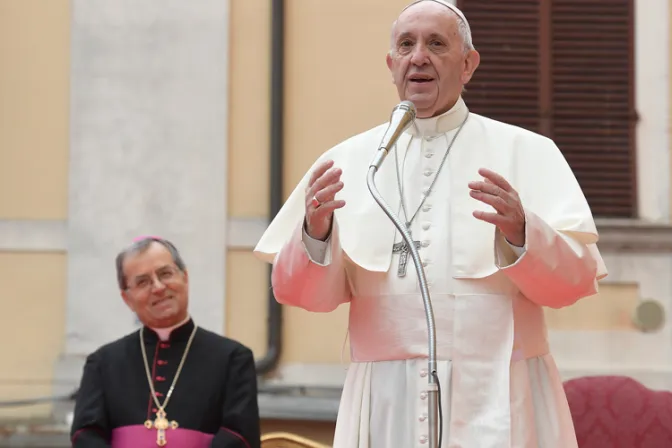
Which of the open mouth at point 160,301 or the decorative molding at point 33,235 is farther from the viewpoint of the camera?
the decorative molding at point 33,235

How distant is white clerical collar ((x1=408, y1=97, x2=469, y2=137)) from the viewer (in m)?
3.61

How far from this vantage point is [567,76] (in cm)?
677

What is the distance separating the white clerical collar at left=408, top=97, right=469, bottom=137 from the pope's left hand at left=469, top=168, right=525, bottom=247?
612mm

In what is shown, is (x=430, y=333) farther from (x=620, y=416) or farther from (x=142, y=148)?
(x=142, y=148)

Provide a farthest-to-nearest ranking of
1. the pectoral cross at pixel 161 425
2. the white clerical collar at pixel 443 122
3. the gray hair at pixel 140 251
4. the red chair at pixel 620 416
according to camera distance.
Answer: the gray hair at pixel 140 251 < the red chair at pixel 620 416 < the pectoral cross at pixel 161 425 < the white clerical collar at pixel 443 122

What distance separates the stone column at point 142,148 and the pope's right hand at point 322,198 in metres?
3.43

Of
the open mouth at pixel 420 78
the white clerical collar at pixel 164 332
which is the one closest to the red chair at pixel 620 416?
the white clerical collar at pixel 164 332

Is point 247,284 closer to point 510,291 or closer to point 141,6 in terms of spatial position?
point 141,6

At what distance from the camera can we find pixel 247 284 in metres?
6.62

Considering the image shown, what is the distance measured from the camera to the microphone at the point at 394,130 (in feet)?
9.36

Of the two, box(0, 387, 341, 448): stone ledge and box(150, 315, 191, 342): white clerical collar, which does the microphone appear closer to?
box(150, 315, 191, 342): white clerical collar

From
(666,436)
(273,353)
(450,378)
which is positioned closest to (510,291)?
(450,378)

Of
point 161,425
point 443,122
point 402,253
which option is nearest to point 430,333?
point 402,253

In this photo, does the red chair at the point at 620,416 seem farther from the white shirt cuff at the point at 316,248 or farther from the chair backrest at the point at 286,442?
the white shirt cuff at the point at 316,248
